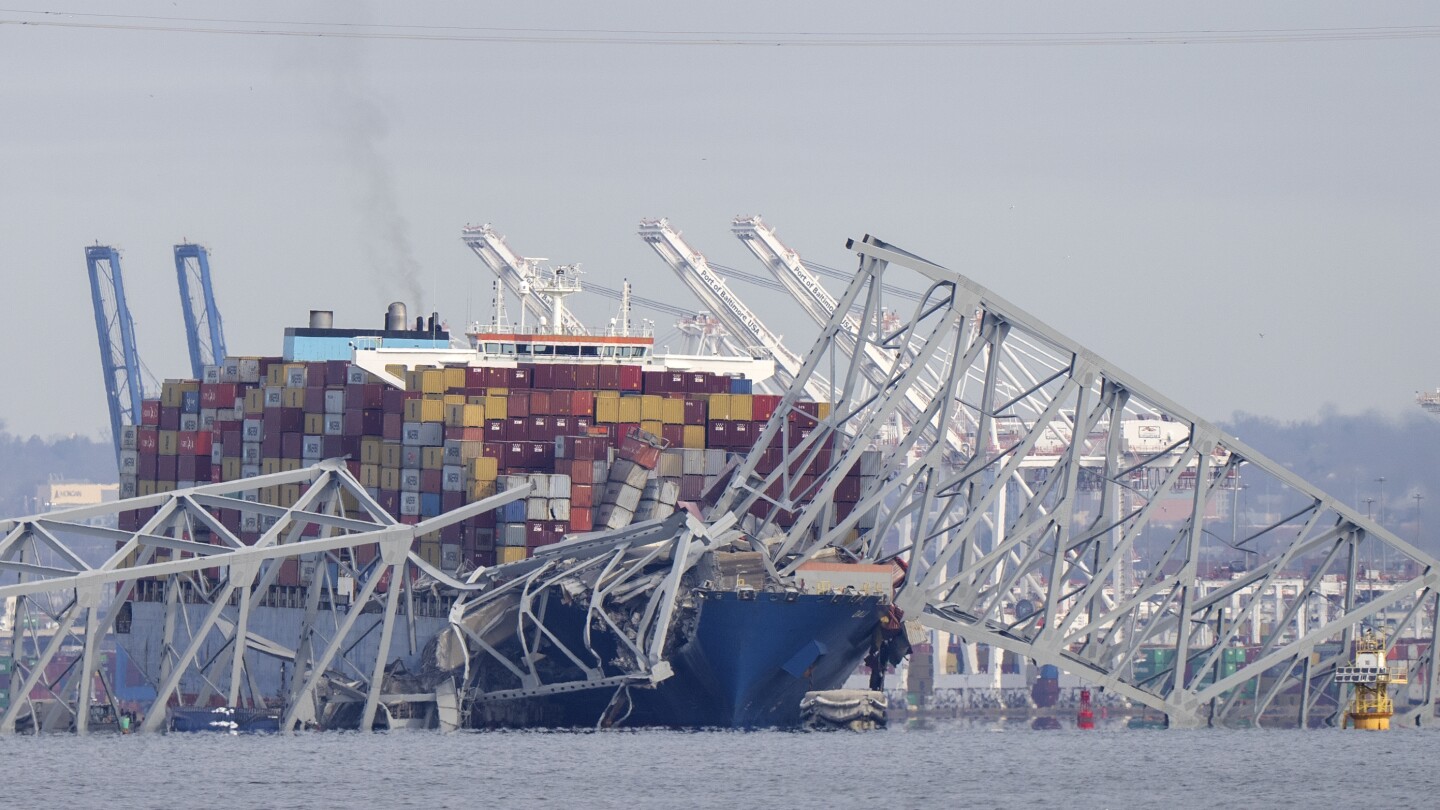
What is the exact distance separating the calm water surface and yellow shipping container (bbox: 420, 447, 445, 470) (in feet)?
47.6

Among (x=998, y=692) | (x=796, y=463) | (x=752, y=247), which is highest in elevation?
(x=752, y=247)

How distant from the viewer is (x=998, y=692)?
16425 cm

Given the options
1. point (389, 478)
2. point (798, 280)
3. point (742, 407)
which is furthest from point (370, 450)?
point (798, 280)

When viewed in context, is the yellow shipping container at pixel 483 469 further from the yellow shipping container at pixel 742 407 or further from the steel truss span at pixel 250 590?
the yellow shipping container at pixel 742 407

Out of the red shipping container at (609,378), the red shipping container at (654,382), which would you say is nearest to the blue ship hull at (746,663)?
the red shipping container at (609,378)

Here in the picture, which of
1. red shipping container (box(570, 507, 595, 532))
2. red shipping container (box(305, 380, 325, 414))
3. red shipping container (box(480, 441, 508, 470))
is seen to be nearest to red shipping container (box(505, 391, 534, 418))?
red shipping container (box(480, 441, 508, 470))

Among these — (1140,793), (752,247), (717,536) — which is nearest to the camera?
(1140,793)

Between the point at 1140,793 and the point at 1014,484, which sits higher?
the point at 1014,484

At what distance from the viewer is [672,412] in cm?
9662

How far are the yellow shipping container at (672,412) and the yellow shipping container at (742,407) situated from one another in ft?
6.28

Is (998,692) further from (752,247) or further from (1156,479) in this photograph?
(752,247)

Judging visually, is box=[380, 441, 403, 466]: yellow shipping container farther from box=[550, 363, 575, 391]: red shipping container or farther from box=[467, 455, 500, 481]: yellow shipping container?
box=[550, 363, 575, 391]: red shipping container

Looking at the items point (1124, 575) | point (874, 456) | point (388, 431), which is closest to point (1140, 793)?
point (874, 456)

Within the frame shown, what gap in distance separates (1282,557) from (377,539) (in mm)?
28935
